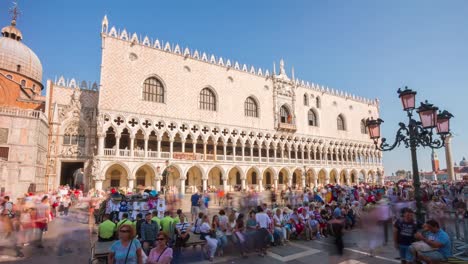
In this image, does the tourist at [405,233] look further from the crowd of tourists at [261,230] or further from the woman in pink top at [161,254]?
the woman in pink top at [161,254]

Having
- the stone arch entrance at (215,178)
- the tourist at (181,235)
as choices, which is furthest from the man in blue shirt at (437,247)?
the stone arch entrance at (215,178)

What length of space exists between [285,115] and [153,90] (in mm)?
18579

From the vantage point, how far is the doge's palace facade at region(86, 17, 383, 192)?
77.6ft

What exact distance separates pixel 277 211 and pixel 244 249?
2.38m

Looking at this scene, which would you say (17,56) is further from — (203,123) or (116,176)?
(203,123)

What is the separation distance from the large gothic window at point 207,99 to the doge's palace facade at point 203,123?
0.11m

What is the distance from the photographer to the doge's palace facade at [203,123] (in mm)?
23656

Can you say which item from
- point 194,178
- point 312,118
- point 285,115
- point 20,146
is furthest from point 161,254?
point 312,118

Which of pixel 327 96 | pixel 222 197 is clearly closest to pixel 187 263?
pixel 222 197

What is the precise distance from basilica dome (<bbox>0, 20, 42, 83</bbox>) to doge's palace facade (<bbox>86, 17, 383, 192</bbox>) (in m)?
19.2

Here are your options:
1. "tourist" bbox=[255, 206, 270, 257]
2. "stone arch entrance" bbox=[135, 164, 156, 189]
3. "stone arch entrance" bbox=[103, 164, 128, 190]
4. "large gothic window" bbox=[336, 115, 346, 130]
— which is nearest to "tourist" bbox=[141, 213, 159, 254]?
"tourist" bbox=[255, 206, 270, 257]

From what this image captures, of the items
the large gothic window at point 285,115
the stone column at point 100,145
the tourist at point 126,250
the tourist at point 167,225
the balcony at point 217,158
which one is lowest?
the tourist at point 167,225

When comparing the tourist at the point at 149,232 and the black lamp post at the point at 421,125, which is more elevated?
the black lamp post at the point at 421,125

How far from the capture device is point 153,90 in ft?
85.5
